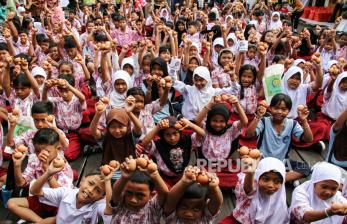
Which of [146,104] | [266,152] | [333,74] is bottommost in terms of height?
[266,152]

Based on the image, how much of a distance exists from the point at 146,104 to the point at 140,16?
6484 mm

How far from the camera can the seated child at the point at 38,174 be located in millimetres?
2908

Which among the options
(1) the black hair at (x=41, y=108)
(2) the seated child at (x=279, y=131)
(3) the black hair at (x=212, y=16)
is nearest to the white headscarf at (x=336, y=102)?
(2) the seated child at (x=279, y=131)

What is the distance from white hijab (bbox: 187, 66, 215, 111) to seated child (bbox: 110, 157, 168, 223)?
85.9 inches

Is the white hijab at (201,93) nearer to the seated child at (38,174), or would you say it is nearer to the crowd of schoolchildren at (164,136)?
the crowd of schoolchildren at (164,136)

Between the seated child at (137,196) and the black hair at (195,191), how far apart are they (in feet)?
0.49

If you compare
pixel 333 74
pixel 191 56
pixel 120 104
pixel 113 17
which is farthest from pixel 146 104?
pixel 113 17

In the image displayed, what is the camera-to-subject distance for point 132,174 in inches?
94.2

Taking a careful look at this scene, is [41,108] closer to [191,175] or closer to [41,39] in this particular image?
[191,175]

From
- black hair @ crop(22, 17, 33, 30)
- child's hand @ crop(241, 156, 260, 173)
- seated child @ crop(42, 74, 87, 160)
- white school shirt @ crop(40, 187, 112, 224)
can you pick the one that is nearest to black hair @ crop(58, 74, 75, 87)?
seated child @ crop(42, 74, 87, 160)

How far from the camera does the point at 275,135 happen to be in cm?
377

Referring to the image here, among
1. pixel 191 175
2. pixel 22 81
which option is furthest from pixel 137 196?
pixel 22 81

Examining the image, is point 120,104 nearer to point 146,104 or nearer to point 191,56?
point 146,104

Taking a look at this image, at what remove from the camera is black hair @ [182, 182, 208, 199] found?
8.07 ft
